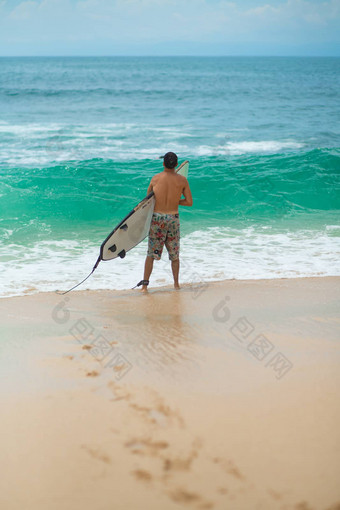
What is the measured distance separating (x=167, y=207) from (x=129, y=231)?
1.64ft

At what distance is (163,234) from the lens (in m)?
5.61

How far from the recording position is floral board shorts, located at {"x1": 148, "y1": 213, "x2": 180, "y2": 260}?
5555mm

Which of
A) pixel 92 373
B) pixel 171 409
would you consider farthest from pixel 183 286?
pixel 171 409

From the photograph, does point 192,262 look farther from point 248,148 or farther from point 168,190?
point 248,148

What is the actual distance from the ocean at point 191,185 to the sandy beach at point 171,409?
1726mm

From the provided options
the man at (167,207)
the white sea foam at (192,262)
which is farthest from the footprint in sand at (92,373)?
the white sea foam at (192,262)

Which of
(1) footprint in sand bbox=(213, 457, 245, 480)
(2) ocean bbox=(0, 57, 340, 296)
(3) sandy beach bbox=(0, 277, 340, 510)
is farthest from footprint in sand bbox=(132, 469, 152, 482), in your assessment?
(2) ocean bbox=(0, 57, 340, 296)

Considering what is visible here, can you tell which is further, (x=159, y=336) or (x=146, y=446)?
(x=159, y=336)

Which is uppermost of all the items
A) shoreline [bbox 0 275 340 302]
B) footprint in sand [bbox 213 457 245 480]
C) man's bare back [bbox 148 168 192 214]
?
man's bare back [bbox 148 168 192 214]

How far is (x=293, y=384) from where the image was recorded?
11.0 feet

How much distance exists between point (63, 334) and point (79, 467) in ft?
5.94

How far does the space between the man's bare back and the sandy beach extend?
123cm

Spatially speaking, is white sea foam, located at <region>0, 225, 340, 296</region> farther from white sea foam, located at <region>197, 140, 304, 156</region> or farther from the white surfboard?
white sea foam, located at <region>197, 140, 304, 156</region>

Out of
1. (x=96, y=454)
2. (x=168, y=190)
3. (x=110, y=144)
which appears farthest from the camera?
(x=110, y=144)
